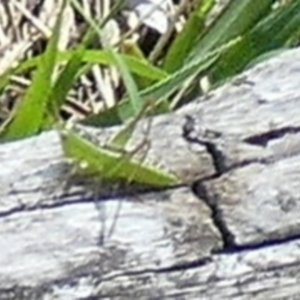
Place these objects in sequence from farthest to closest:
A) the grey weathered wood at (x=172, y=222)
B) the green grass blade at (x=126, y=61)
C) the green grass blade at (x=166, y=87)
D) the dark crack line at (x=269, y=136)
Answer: the green grass blade at (x=126, y=61) < the green grass blade at (x=166, y=87) < the dark crack line at (x=269, y=136) < the grey weathered wood at (x=172, y=222)

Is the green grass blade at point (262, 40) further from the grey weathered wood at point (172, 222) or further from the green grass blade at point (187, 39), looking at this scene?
the grey weathered wood at point (172, 222)

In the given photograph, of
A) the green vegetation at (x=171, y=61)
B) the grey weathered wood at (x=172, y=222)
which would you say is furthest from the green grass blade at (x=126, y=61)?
the grey weathered wood at (x=172, y=222)

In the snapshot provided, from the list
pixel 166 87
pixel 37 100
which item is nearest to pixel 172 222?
pixel 166 87

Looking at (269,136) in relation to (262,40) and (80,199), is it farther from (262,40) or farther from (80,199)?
(262,40)

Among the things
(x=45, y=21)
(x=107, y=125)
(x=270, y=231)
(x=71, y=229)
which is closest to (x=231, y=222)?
(x=270, y=231)

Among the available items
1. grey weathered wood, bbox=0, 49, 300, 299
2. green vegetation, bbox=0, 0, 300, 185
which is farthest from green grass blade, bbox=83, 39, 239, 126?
grey weathered wood, bbox=0, 49, 300, 299
